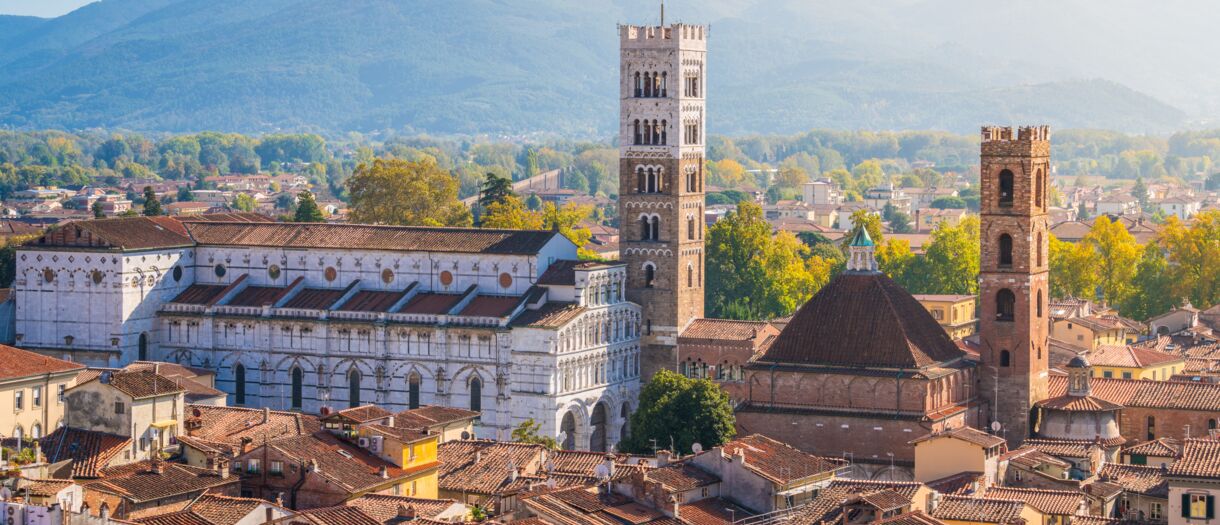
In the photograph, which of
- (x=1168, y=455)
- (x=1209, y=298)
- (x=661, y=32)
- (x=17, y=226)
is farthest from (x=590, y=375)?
(x=17, y=226)

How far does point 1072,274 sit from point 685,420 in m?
56.4

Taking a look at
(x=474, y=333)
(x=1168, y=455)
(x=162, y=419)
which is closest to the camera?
(x=162, y=419)

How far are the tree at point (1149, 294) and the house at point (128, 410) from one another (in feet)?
244

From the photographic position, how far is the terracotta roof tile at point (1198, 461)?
5541 centimetres

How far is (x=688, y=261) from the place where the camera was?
96562 mm

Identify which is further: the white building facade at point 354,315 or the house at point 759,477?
the white building facade at point 354,315

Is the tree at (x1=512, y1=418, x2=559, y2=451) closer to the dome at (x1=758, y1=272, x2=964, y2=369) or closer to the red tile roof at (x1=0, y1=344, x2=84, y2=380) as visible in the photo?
the dome at (x1=758, y1=272, x2=964, y2=369)

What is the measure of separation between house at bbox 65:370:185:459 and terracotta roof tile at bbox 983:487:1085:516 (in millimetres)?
22612

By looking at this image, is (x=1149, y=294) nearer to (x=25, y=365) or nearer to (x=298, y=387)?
(x=298, y=387)

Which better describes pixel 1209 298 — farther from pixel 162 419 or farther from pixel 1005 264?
pixel 162 419

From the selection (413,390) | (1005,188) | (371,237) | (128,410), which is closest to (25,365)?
(128,410)

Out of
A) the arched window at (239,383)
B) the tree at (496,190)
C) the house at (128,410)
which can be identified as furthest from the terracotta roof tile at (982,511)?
the tree at (496,190)

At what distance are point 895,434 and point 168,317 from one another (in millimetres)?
33625

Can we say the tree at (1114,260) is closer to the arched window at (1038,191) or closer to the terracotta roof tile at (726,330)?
the terracotta roof tile at (726,330)
